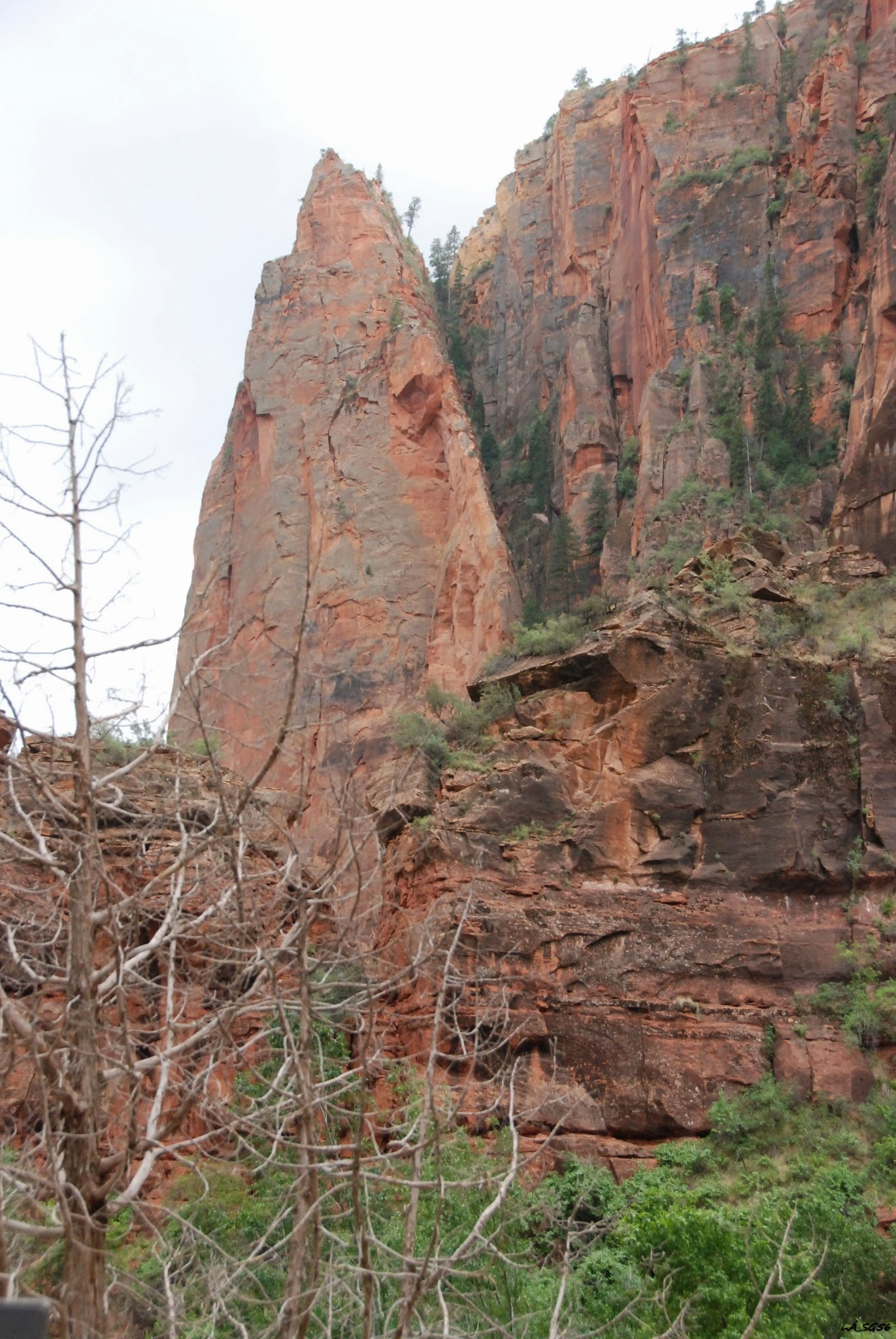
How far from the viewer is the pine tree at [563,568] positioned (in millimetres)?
45688

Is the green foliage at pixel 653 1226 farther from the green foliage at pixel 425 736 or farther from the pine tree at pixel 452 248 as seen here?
the pine tree at pixel 452 248

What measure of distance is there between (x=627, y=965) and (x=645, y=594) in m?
9.58

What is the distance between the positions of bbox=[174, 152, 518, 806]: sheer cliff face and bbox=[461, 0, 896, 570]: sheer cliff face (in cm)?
538

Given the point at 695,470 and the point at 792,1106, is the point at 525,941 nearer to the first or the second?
the point at 792,1106

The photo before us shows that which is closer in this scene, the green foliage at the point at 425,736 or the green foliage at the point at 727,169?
the green foliage at the point at 425,736

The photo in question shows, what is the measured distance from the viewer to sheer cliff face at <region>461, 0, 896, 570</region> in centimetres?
4606

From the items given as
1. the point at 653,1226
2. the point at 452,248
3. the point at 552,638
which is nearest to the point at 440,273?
the point at 452,248

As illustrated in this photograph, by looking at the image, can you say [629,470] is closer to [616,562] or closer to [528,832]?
[616,562]

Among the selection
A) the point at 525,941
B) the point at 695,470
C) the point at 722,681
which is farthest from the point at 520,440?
the point at 525,941

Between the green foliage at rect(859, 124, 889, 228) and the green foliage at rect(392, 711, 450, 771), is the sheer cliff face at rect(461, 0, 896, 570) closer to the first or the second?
the green foliage at rect(859, 124, 889, 228)

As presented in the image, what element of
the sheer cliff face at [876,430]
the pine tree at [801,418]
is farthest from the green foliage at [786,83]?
the pine tree at [801,418]

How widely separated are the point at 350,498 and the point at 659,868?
24.4 m

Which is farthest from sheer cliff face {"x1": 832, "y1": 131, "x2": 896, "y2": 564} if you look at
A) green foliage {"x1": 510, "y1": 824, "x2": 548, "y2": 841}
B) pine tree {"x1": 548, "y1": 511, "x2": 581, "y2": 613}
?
green foliage {"x1": 510, "y1": 824, "x2": 548, "y2": 841}

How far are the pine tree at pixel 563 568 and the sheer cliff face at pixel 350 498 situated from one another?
7.75 feet
